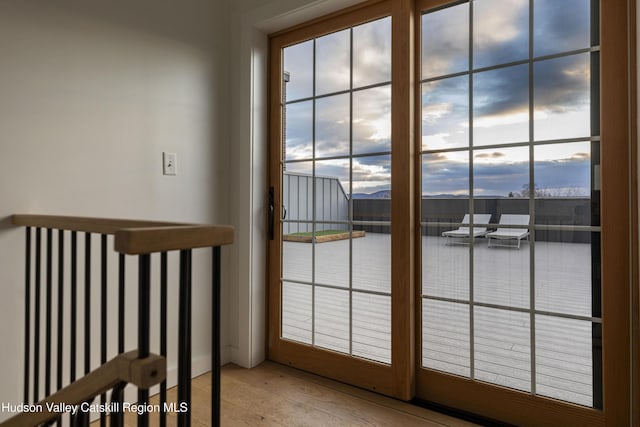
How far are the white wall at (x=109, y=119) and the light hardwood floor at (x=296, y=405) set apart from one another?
0.34m

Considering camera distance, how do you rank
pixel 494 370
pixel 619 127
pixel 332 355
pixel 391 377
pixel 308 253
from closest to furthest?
pixel 619 127
pixel 494 370
pixel 391 377
pixel 332 355
pixel 308 253

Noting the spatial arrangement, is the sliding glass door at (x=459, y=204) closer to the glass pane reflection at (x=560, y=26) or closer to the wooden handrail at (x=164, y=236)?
the glass pane reflection at (x=560, y=26)

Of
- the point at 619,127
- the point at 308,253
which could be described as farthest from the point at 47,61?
the point at 619,127

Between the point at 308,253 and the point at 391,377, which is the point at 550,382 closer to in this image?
the point at 391,377

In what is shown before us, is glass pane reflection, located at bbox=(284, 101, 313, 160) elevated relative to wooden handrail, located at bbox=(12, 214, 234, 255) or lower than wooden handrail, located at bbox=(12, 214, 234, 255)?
elevated

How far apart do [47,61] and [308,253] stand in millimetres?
1588

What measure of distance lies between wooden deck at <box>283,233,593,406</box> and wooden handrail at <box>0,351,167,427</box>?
4.98 ft

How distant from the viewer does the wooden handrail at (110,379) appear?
0.77m

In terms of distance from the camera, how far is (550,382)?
1.74m

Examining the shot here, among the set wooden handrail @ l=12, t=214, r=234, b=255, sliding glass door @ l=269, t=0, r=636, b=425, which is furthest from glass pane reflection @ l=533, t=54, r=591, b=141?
wooden handrail @ l=12, t=214, r=234, b=255

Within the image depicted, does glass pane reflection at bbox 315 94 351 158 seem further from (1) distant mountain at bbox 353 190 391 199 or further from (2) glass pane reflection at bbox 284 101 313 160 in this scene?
(1) distant mountain at bbox 353 190 391 199

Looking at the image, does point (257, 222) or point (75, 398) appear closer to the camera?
point (75, 398)

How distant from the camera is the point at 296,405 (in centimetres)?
200

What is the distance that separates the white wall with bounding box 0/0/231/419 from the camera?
1675 mm
